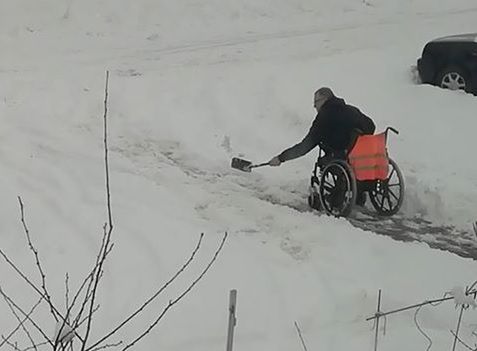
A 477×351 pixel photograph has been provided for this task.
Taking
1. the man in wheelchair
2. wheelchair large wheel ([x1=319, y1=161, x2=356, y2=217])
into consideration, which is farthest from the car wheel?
wheelchair large wheel ([x1=319, y1=161, x2=356, y2=217])

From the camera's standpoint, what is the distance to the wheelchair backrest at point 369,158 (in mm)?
8500

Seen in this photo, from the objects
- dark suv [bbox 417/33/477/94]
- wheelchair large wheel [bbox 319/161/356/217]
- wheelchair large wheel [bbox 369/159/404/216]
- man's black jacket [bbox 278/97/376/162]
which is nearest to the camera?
wheelchair large wheel [bbox 319/161/356/217]

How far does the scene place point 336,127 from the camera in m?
8.76

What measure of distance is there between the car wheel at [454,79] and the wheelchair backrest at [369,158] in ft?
13.4

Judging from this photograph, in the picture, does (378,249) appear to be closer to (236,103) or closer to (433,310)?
(433,310)

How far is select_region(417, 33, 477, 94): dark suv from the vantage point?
1221 centimetres

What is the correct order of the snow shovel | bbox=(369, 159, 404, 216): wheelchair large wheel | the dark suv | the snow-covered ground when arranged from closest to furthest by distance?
the snow-covered ground
bbox=(369, 159, 404, 216): wheelchair large wheel
the snow shovel
the dark suv

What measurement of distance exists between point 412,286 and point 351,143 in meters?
2.25

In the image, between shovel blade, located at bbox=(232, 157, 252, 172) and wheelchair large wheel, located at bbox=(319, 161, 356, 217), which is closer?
wheelchair large wheel, located at bbox=(319, 161, 356, 217)

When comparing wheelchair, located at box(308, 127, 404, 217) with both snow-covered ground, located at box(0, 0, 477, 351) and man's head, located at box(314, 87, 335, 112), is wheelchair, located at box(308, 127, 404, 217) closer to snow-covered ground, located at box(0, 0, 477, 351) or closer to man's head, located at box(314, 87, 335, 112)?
snow-covered ground, located at box(0, 0, 477, 351)

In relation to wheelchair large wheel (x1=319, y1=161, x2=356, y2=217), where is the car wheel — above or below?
above

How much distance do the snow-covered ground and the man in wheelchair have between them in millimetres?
690

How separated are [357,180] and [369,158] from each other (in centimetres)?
28

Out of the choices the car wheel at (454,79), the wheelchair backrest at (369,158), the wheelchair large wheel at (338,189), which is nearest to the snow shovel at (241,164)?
the wheelchair large wheel at (338,189)
